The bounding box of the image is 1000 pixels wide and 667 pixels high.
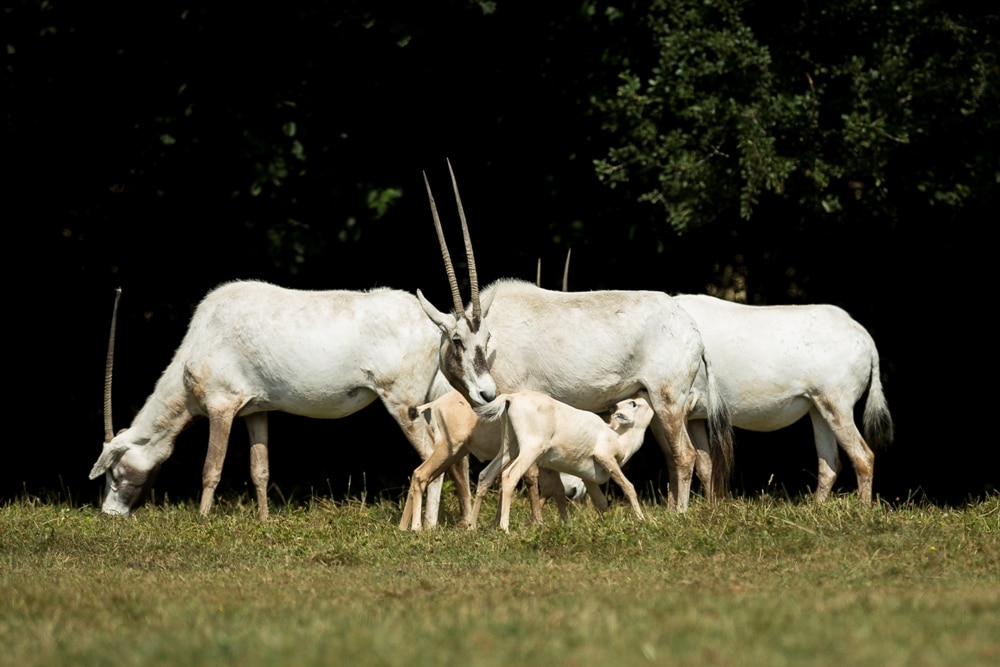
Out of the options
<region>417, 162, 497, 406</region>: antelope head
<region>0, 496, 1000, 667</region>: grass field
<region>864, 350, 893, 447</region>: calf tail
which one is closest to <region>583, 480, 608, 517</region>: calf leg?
<region>0, 496, 1000, 667</region>: grass field

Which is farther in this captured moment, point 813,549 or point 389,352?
point 389,352

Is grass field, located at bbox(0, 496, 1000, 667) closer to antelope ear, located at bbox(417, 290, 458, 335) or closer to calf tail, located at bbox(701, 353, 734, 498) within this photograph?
calf tail, located at bbox(701, 353, 734, 498)

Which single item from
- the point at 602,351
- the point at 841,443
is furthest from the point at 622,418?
the point at 841,443

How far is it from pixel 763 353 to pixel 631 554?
431 centimetres

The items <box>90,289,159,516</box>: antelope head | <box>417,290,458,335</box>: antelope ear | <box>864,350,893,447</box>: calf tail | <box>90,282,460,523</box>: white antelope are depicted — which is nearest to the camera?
<box>417,290,458,335</box>: antelope ear

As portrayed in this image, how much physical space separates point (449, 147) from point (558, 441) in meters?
4.59

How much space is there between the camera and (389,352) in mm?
11750

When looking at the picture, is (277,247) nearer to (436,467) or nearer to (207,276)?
(207,276)

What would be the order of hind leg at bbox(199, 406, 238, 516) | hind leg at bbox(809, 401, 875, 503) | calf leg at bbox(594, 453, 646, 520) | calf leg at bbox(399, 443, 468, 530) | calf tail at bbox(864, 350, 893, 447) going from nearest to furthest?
calf leg at bbox(594, 453, 646, 520) → calf leg at bbox(399, 443, 468, 530) → hind leg at bbox(199, 406, 238, 516) → hind leg at bbox(809, 401, 875, 503) → calf tail at bbox(864, 350, 893, 447)

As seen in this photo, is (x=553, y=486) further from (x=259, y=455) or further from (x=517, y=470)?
(x=259, y=455)

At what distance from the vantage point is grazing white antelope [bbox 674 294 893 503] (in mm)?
12398

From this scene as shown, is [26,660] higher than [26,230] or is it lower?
lower

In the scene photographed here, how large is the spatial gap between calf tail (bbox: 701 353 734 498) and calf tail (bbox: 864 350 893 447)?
1.48m

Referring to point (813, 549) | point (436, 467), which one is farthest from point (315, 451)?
point (813, 549)
